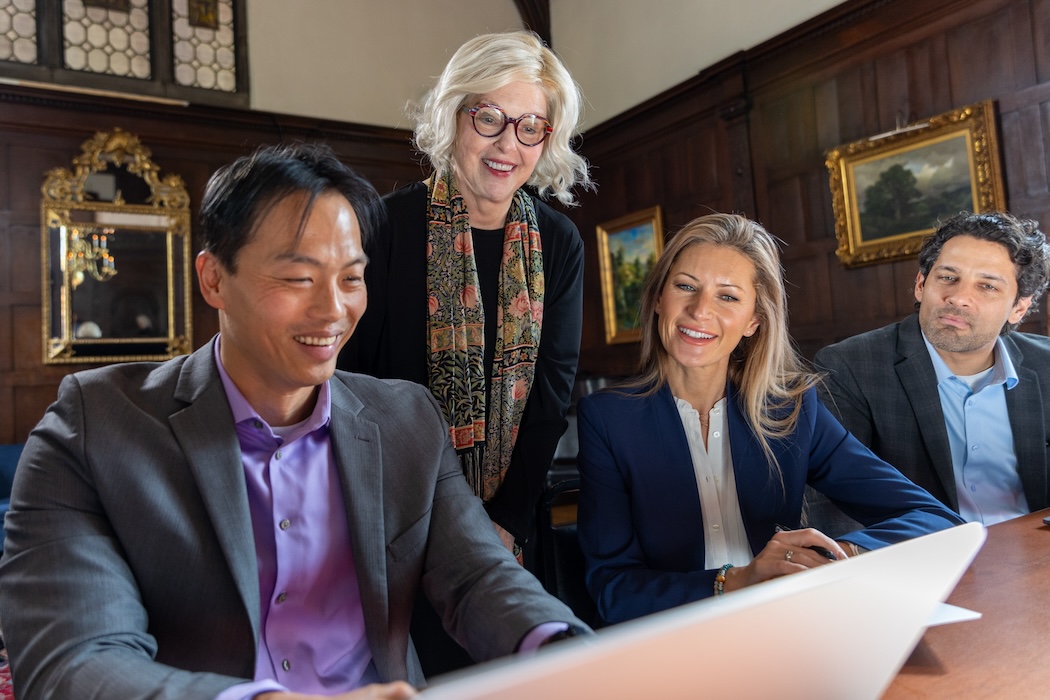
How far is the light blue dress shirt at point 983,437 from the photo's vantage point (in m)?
2.35

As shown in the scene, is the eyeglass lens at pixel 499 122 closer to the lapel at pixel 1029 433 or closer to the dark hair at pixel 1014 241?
the dark hair at pixel 1014 241

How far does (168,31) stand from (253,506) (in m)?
6.87

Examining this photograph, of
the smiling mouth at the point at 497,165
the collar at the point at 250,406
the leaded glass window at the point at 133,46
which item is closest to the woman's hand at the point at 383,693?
the collar at the point at 250,406

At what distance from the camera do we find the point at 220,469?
1.15 meters

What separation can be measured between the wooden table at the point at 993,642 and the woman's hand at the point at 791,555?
206 mm

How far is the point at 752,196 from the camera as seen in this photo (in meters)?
6.12

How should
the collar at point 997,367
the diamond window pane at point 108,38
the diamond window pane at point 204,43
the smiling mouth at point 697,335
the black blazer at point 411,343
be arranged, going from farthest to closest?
the diamond window pane at point 204,43
the diamond window pane at point 108,38
the collar at point 997,367
the black blazer at point 411,343
the smiling mouth at point 697,335

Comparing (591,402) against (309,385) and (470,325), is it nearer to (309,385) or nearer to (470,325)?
(470,325)

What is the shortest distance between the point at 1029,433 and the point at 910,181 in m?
3.18

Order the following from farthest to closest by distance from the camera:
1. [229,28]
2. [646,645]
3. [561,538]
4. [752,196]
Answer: [229,28]
[752,196]
[561,538]
[646,645]

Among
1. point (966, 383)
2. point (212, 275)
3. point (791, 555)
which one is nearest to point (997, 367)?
point (966, 383)

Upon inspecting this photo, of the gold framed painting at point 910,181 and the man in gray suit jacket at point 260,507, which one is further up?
the gold framed painting at point 910,181

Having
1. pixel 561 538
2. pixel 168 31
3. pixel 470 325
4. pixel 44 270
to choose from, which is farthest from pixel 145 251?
pixel 561 538

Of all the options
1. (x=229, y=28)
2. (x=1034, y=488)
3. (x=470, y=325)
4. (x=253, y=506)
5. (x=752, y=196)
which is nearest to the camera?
(x=253, y=506)
